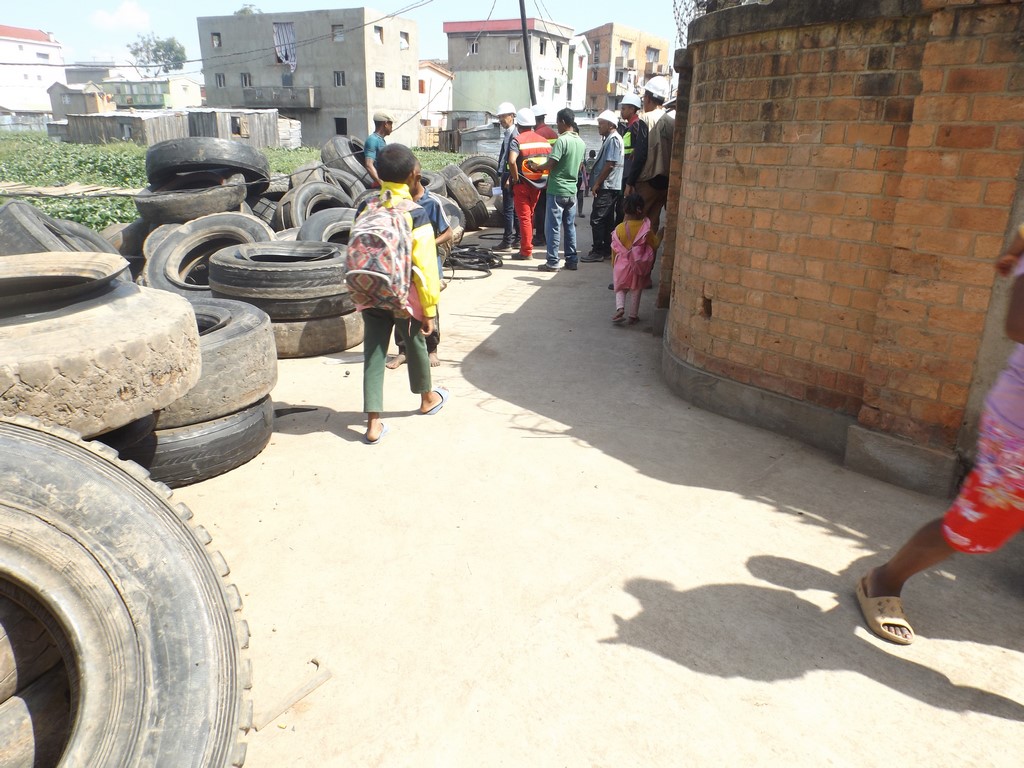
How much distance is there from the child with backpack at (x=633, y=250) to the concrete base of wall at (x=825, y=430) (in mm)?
1636

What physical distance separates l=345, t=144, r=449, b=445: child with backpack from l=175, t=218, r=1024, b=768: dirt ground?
440 mm

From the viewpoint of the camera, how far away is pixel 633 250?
627cm

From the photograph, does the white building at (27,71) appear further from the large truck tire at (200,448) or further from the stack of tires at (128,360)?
the large truck tire at (200,448)

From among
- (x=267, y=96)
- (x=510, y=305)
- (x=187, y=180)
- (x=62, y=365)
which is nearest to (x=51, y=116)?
(x=267, y=96)

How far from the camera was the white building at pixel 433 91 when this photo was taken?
153 ft

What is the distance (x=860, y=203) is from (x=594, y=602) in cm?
247

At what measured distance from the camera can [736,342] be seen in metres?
4.27

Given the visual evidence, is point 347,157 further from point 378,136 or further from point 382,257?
point 382,257

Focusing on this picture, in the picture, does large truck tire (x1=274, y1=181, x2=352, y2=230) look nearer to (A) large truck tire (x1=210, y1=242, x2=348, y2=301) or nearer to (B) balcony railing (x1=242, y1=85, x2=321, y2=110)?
(A) large truck tire (x1=210, y1=242, x2=348, y2=301)

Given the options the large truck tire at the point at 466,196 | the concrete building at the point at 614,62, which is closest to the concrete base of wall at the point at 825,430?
the large truck tire at the point at 466,196

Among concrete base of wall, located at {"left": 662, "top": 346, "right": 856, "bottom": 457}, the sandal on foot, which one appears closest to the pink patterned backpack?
concrete base of wall, located at {"left": 662, "top": 346, "right": 856, "bottom": 457}

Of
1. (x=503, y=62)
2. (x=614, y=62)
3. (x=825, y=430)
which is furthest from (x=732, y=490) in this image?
(x=614, y=62)

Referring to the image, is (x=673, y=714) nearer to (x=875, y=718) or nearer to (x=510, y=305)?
(x=875, y=718)

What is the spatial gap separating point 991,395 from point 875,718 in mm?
1063
